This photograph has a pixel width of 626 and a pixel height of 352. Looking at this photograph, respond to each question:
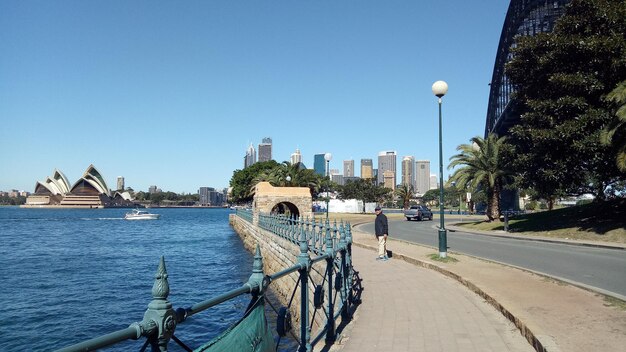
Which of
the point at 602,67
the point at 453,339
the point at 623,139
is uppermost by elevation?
the point at 602,67

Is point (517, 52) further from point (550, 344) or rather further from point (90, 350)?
point (90, 350)

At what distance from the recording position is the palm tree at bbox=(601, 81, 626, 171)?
19.1 metres

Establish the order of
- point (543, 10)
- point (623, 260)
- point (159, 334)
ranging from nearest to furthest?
point (159, 334) < point (623, 260) < point (543, 10)

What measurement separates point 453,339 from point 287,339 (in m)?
6.17

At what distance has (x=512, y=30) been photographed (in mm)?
60219

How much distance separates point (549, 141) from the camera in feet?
81.9

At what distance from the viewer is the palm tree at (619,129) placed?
19.1m

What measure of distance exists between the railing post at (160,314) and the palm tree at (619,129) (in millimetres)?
21225

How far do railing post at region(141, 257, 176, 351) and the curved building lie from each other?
46.5m

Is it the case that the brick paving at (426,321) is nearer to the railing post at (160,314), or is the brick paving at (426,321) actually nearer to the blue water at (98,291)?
the railing post at (160,314)

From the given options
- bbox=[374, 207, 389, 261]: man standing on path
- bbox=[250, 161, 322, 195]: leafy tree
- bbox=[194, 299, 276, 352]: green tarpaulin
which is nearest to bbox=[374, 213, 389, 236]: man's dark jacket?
bbox=[374, 207, 389, 261]: man standing on path

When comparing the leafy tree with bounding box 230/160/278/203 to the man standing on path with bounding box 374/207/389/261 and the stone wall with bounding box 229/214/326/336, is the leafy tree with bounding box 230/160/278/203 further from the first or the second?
the man standing on path with bounding box 374/207/389/261

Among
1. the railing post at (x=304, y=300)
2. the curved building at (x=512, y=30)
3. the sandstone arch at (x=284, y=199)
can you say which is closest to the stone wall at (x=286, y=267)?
the railing post at (x=304, y=300)

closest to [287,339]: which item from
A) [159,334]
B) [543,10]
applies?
[159,334]
